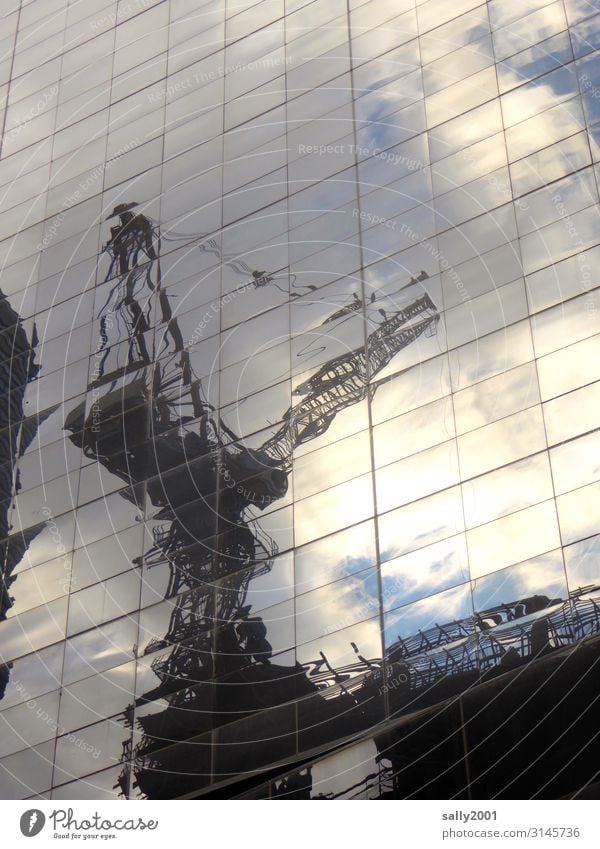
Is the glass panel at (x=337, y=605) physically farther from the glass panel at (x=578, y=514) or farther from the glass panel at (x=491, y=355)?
the glass panel at (x=491, y=355)

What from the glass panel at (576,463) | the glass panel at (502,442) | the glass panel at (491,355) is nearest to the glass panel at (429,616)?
the glass panel at (502,442)

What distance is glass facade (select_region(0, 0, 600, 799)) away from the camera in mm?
29656

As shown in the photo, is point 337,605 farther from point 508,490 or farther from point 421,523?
point 508,490

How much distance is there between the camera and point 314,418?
3525 centimetres

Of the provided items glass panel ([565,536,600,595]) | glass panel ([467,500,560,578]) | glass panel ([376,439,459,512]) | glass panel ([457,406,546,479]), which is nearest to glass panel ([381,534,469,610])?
glass panel ([467,500,560,578])

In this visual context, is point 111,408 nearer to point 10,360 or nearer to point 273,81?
point 10,360

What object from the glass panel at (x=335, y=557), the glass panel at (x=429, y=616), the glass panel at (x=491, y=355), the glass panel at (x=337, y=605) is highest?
the glass panel at (x=491, y=355)

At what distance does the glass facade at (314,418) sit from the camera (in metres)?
29.7

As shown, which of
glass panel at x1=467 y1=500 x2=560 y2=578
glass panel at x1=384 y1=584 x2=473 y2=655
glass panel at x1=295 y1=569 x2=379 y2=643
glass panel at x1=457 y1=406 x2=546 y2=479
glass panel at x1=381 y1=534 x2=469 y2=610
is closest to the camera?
glass panel at x1=467 y1=500 x2=560 y2=578

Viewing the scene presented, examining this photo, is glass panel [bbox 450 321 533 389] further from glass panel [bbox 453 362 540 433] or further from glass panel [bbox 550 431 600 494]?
glass panel [bbox 550 431 600 494]

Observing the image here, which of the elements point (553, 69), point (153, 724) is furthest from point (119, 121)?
point (153, 724)

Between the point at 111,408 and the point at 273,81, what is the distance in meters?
11.6

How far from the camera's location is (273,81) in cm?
4281

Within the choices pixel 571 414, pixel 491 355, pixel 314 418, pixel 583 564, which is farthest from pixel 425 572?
pixel 314 418
